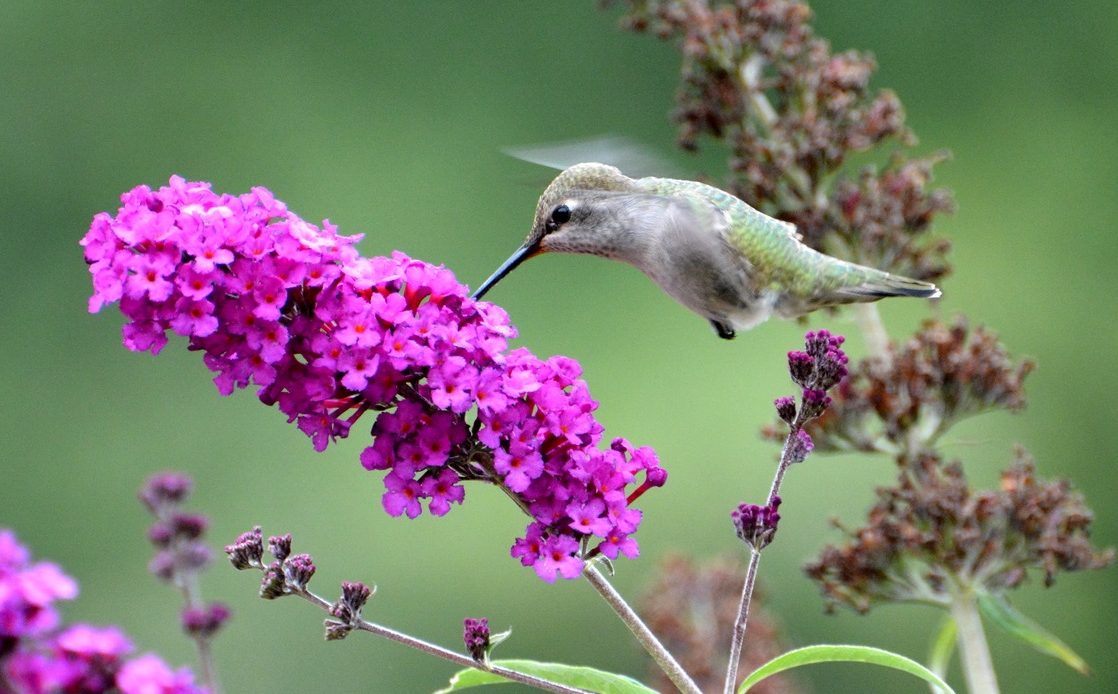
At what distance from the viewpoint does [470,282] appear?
9.71 metres

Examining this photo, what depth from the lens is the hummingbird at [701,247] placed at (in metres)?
3.47

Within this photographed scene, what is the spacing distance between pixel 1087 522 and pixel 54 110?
10216 mm

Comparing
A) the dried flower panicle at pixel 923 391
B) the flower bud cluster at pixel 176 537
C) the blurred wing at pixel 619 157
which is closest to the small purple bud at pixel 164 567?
the flower bud cluster at pixel 176 537

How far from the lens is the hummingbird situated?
347 cm

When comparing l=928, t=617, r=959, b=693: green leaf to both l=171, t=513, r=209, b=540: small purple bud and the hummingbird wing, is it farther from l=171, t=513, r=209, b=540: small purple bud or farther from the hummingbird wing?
l=171, t=513, r=209, b=540: small purple bud

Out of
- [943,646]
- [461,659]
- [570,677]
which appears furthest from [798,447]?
[943,646]

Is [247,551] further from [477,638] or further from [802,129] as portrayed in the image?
[802,129]

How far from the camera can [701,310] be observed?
359 centimetres

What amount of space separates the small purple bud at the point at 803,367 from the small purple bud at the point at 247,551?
1006 mm

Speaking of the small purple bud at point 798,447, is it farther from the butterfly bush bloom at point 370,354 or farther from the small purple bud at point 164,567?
the small purple bud at point 164,567

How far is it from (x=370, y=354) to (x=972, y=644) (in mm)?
1751

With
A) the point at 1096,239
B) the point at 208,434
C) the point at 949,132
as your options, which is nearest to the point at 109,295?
the point at 208,434

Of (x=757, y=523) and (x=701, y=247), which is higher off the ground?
(x=701, y=247)

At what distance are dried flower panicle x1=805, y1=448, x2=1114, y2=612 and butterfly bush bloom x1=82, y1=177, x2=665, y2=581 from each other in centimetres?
105
